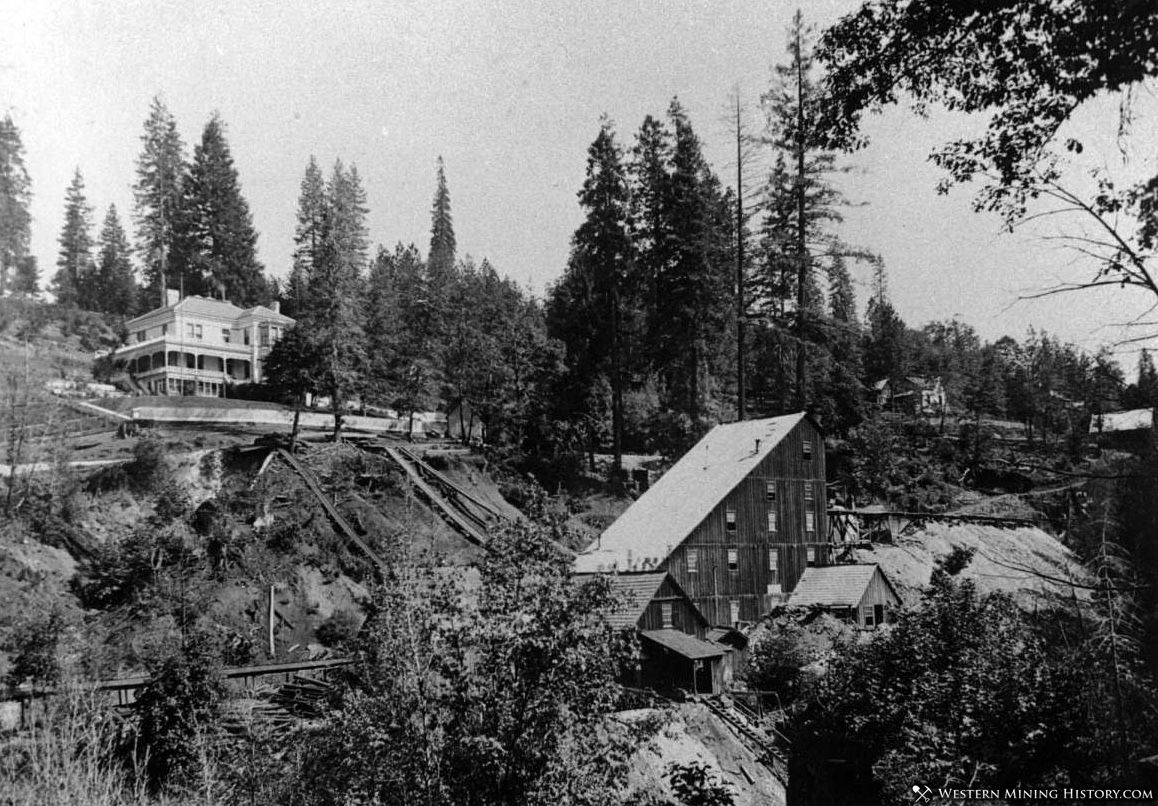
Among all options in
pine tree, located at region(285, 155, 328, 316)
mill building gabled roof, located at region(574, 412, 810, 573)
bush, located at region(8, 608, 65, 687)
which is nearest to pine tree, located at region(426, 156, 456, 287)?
pine tree, located at region(285, 155, 328, 316)

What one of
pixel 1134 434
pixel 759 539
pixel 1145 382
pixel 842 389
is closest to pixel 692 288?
pixel 759 539

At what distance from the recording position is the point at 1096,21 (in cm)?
679

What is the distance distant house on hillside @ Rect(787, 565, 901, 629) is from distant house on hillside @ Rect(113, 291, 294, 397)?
128ft

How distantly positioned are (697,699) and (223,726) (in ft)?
47.5

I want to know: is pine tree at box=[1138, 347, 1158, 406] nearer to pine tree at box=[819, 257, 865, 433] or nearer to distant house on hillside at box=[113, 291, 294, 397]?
pine tree at box=[819, 257, 865, 433]

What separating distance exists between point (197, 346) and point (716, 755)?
4798 centimetres

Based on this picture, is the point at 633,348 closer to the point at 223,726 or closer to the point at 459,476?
the point at 459,476

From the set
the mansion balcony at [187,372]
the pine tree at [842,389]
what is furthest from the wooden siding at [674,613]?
the mansion balcony at [187,372]

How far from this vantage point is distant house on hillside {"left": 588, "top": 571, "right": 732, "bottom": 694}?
26.7 metres

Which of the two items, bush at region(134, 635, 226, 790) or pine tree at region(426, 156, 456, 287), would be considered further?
pine tree at region(426, 156, 456, 287)

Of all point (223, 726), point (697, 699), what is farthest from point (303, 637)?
point (697, 699)

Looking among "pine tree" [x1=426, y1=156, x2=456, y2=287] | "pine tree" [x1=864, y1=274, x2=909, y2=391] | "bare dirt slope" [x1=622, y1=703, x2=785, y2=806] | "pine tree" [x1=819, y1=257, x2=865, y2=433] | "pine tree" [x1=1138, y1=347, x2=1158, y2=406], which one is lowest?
"bare dirt slope" [x1=622, y1=703, x2=785, y2=806]

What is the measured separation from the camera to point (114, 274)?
73188 mm

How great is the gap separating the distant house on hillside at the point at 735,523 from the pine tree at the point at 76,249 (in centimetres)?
6425
